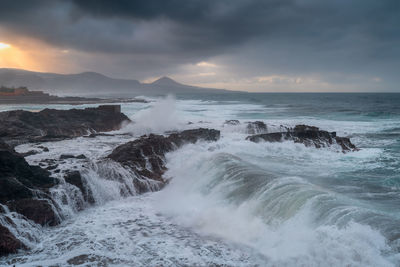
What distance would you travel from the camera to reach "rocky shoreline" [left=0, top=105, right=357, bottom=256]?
20.4 feet

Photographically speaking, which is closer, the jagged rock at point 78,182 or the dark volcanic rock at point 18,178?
the dark volcanic rock at point 18,178

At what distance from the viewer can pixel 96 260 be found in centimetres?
485

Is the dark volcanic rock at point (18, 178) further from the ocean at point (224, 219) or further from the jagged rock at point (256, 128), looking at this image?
the jagged rock at point (256, 128)

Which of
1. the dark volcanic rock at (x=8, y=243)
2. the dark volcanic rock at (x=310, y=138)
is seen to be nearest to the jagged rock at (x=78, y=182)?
the dark volcanic rock at (x=8, y=243)

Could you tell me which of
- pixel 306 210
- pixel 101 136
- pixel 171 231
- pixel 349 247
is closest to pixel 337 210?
pixel 306 210

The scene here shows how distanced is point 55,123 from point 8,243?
1431 cm

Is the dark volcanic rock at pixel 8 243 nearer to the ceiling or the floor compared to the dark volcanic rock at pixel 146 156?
nearer to the floor

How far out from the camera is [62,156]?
32.9 feet

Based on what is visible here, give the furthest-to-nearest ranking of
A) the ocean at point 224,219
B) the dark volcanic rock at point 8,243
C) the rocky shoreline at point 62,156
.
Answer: the rocky shoreline at point 62,156 → the dark volcanic rock at point 8,243 → the ocean at point 224,219

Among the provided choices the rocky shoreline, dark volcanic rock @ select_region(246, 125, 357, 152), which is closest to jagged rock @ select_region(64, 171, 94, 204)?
the rocky shoreline

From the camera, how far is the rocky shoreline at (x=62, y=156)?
6223 millimetres

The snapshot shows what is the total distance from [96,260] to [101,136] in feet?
38.5

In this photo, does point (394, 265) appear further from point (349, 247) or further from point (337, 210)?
point (337, 210)

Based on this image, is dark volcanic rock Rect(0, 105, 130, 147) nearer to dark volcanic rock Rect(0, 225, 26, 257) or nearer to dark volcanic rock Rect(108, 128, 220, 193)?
dark volcanic rock Rect(108, 128, 220, 193)
